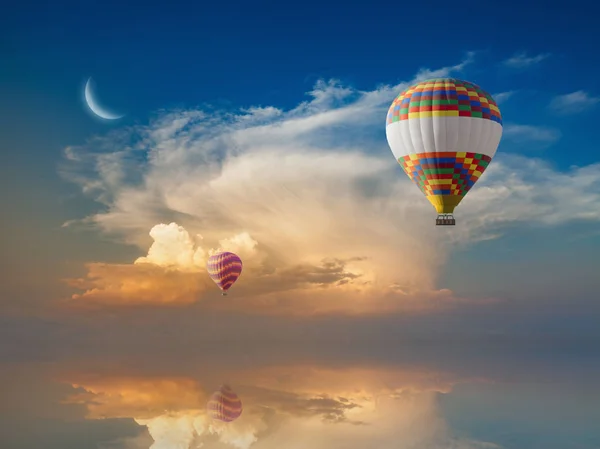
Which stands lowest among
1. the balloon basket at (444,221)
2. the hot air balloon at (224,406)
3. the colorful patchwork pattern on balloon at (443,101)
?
the hot air balloon at (224,406)

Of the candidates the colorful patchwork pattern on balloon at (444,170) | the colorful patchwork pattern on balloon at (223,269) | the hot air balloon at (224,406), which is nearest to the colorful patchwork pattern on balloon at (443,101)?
the colorful patchwork pattern on balloon at (444,170)

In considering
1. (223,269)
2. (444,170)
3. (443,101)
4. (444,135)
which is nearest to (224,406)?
(223,269)

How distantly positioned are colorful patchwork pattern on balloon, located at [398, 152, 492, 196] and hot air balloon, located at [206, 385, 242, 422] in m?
33.6

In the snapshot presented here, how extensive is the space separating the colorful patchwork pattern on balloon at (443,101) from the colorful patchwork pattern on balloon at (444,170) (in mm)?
3273

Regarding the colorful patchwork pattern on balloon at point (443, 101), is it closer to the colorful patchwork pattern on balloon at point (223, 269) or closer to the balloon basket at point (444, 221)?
the balloon basket at point (444, 221)

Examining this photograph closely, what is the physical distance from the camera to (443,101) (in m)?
56.0

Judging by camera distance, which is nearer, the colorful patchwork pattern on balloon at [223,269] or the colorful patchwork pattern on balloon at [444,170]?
the colorful patchwork pattern on balloon at [444,170]

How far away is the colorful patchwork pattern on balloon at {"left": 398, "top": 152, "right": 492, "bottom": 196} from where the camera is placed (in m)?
56.9

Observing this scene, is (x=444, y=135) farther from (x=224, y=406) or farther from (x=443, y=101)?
(x=224, y=406)

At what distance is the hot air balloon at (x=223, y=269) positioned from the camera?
99.9m

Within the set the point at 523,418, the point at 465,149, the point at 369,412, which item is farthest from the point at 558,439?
the point at 465,149

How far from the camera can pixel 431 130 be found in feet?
185

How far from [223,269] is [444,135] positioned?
51014 millimetres

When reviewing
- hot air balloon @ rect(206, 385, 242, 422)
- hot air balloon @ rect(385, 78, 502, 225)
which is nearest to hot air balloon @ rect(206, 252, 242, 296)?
hot air balloon @ rect(206, 385, 242, 422)
